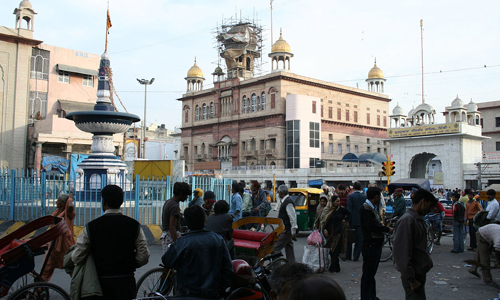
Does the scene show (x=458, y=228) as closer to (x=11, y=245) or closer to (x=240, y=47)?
(x=11, y=245)

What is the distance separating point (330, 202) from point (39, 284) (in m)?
5.69

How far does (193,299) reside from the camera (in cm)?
378

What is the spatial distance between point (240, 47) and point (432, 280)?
54001 mm

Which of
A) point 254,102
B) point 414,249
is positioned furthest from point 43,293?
point 254,102

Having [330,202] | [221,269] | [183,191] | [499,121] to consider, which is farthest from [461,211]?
[499,121]

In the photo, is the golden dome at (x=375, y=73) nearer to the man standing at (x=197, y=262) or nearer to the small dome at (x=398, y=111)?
the small dome at (x=398, y=111)

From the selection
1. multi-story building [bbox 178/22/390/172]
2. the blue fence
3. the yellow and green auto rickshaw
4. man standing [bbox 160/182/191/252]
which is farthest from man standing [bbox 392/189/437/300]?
multi-story building [bbox 178/22/390/172]

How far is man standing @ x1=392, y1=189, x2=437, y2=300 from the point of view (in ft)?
15.0

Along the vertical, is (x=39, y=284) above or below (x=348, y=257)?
above

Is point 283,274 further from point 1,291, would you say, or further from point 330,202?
point 330,202

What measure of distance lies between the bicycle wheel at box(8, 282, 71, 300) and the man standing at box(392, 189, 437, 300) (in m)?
3.69

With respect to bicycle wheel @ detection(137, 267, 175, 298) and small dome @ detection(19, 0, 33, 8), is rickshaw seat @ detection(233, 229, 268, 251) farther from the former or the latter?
small dome @ detection(19, 0, 33, 8)

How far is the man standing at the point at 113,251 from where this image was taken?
12.6ft

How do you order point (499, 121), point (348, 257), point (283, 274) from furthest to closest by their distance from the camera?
point (499, 121) → point (348, 257) → point (283, 274)
